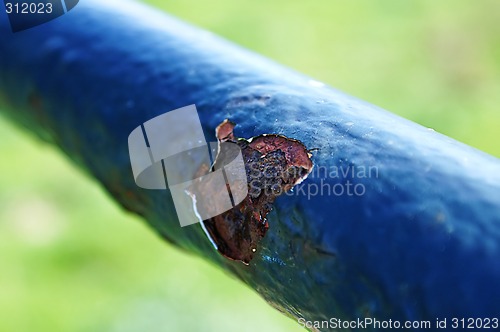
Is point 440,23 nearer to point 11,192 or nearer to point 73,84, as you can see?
point 11,192

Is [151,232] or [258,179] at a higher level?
[258,179]

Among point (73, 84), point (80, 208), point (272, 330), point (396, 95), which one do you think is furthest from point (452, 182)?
point (396, 95)

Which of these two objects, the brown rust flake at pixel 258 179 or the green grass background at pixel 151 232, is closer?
the brown rust flake at pixel 258 179

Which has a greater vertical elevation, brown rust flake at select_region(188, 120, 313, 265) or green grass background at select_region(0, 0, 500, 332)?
brown rust flake at select_region(188, 120, 313, 265)

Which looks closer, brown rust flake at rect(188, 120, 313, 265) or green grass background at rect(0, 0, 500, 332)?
brown rust flake at rect(188, 120, 313, 265)

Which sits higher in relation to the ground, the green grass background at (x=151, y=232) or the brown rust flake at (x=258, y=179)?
the brown rust flake at (x=258, y=179)
